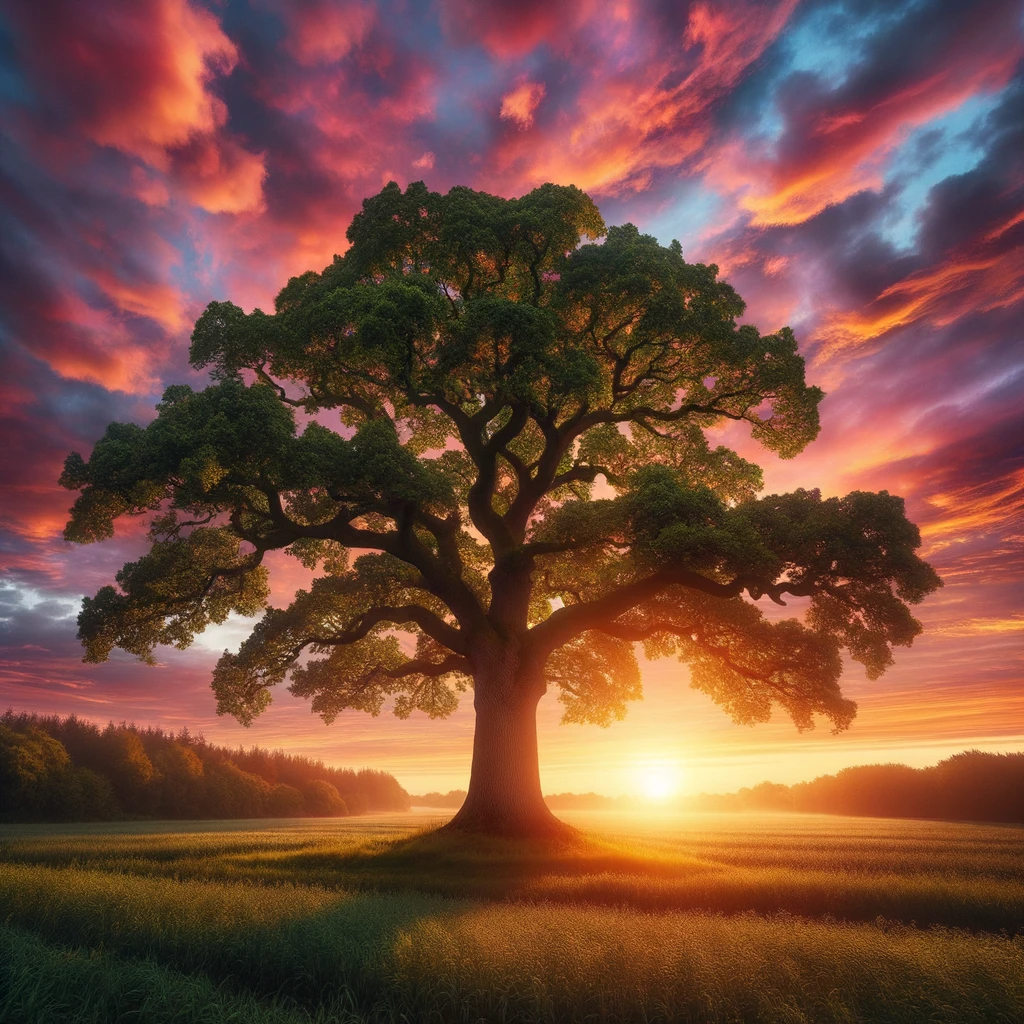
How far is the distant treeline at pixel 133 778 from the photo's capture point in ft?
163

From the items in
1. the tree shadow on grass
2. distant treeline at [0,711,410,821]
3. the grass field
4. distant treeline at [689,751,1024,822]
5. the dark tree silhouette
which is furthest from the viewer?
distant treeline at [0,711,410,821]

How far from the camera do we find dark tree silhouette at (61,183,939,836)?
61.1ft

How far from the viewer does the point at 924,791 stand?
4431 cm

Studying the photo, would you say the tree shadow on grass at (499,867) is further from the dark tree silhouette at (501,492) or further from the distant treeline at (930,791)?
the distant treeline at (930,791)

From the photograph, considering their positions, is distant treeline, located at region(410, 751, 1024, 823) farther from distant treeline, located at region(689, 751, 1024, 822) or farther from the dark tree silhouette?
the dark tree silhouette

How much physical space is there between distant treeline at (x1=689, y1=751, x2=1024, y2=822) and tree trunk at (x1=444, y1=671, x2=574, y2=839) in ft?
115

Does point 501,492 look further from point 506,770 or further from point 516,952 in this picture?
point 516,952

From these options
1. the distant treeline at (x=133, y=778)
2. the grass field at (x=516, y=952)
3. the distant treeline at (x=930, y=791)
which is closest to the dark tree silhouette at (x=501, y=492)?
the grass field at (x=516, y=952)

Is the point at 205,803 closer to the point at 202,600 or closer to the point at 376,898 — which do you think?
the point at 202,600

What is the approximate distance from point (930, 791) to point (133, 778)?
212ft

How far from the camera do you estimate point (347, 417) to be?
2561 centimetres

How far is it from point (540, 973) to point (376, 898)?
555 cm

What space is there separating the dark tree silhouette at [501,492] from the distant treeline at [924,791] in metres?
27.4

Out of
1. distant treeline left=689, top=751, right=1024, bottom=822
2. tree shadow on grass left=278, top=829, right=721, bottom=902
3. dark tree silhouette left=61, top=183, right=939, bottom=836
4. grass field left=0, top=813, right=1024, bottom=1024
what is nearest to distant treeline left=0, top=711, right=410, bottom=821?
dark tree silhouette left=61, top=183, right=939, bottom=836
